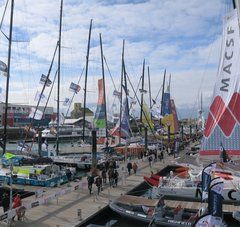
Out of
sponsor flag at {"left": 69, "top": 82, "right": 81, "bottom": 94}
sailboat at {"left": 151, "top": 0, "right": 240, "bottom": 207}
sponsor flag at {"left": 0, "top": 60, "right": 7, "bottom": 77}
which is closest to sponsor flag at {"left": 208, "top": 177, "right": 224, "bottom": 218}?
sailboat at {"left": 151, "top": 0, "right": 240, "bottom": 207}

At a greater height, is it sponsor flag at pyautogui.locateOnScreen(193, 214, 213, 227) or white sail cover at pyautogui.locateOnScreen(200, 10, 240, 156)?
white sail cover at pyautogui.locateOnScreen(200, 10, 240, 156)

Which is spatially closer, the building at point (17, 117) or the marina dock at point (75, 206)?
the marina dock at point (75, 206)

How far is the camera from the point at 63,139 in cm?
10612

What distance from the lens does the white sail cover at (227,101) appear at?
13.5 m

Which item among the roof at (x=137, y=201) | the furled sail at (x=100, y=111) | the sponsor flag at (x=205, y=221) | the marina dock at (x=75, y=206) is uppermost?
the furled sail at (x=100, y=111)

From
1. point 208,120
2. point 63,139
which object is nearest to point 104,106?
point 208,120

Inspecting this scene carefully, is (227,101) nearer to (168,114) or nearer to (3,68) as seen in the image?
(3,68)

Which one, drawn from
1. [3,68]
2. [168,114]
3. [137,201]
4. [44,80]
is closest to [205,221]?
[137,201]

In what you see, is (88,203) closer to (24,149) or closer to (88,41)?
(24,149)

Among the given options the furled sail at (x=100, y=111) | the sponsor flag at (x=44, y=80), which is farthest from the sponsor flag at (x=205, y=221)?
the furled sail at (x=100, y=111)

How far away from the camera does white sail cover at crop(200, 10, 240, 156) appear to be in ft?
44.3

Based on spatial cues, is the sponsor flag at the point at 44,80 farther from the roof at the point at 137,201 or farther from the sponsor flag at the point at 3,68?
the roof at the point at 137,201

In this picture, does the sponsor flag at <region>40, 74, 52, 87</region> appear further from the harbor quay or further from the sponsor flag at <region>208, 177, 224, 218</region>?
the sponsor flag at <region>208, 177, 224, 218</region>

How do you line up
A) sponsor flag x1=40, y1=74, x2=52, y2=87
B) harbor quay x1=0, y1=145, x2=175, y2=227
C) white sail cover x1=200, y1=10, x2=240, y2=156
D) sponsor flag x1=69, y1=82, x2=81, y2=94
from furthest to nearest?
1. sponsor flag x1=69, y1=82, x2=81, y2=94
2. sponsor flag x1=40, y1=74, x2=52, y2=87
3. harbor quay x1=0, y1=145, x2=175, y2=227
4. white sail cover x1=200, y1=10, x2=240, y2=156
